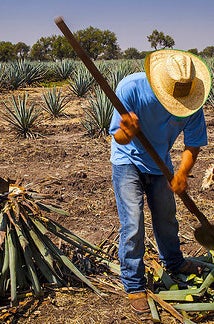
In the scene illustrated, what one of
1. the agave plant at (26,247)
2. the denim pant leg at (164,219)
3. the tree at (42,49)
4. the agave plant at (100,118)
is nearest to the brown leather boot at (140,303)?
the agave plant at (26,247)

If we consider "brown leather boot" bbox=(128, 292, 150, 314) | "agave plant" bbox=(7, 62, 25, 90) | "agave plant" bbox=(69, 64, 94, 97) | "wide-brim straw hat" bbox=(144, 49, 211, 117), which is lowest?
"brown leather boot" bbox=(128, 292, 150, 314)

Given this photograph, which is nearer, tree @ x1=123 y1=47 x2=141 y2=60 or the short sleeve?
the short sleeve

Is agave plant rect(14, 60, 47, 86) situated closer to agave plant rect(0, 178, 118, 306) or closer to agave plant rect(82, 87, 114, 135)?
agave plant rect(82, 87, 114, 135)

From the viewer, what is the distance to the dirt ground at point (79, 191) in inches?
119

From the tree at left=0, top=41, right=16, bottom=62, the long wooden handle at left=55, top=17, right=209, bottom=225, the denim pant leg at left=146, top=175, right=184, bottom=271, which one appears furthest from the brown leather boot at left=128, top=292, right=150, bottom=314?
the tree at left=0, top=41, right=16, bottom=62

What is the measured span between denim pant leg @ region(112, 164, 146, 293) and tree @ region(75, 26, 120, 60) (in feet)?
223

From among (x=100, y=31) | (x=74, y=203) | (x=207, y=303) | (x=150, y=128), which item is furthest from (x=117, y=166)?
(x=100, y=31)

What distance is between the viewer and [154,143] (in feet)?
9.90

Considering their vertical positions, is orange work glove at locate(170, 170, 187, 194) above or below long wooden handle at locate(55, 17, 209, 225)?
below

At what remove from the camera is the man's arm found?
106 inches

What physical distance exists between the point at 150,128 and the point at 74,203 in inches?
91.5

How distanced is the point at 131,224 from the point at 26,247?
2.36ft

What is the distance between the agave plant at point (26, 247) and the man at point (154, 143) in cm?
39

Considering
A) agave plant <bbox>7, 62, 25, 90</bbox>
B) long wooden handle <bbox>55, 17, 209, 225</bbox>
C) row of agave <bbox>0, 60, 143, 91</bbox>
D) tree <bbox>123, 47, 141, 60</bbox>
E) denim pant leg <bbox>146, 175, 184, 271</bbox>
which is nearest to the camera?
long wooden handle <bbox>55, 17, 209, 225</bbox>
